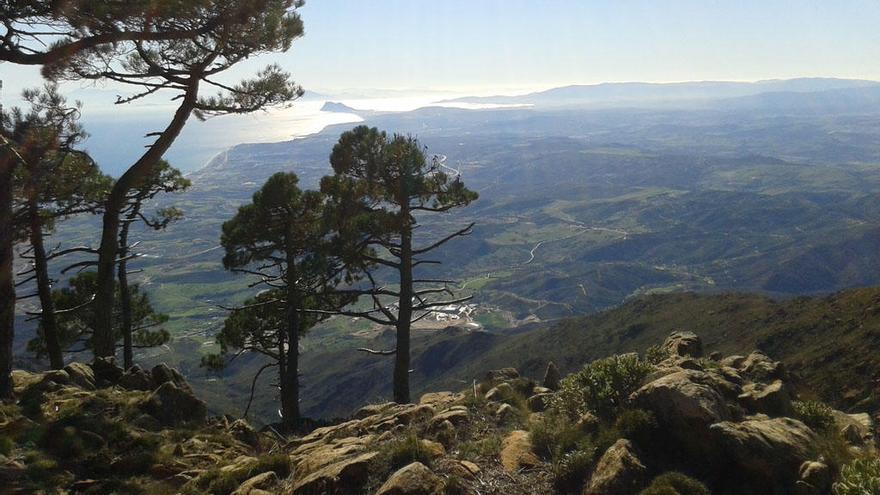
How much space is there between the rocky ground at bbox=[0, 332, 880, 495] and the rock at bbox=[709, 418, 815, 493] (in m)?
0.02

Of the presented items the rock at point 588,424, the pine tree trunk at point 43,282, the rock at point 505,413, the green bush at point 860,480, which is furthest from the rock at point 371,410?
the pine tree trunk at point 43,282

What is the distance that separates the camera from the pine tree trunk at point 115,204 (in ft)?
49.4

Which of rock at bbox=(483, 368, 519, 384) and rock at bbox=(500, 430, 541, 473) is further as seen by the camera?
rock at bbox=(483, 368, 519, 384)

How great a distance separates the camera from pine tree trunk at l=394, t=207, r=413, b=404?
2169 cm

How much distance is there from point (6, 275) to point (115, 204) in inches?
148

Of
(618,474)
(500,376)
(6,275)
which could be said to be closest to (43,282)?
(6,275)

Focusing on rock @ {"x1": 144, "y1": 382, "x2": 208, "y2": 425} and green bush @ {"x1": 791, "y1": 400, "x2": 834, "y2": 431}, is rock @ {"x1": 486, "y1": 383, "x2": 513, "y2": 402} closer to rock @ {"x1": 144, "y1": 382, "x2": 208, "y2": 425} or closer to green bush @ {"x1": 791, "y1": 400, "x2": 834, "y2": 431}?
green bush @ {"x1": 791, "y1": 400, "x2": 834, "y2": 431}

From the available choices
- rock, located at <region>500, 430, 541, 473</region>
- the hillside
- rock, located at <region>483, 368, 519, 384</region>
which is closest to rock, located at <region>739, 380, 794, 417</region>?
the hillside

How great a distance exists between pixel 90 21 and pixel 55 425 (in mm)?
9019

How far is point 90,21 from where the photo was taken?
500 inches

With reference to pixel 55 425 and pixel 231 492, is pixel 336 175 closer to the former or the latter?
pixel 55 425

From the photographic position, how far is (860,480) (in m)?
6.53

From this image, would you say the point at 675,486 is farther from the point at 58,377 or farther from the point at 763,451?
the point at 58,377

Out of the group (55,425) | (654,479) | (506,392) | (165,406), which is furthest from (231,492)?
(506,392)
